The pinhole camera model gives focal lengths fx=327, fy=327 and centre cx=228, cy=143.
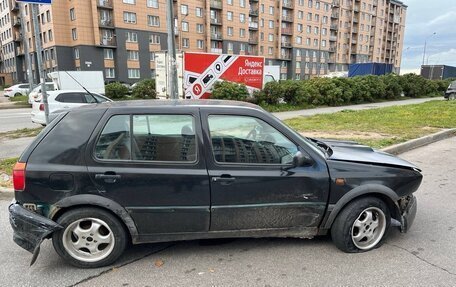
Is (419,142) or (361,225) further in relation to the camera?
(419,142)

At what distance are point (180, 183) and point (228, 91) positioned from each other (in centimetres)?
1345

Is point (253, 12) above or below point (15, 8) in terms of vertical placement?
below

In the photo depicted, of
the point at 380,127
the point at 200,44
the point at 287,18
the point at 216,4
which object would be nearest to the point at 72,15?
the point at 200,44

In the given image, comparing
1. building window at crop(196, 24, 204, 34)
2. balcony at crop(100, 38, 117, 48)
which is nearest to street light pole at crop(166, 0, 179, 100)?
balcony at crop(100, 38, 117, 48)

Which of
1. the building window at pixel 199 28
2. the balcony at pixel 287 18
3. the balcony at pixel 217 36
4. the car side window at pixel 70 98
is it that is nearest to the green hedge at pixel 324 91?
the car side window at pixel 70 98

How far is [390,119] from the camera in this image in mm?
12250

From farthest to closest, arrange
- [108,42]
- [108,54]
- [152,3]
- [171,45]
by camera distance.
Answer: [152,3] < [108,54] < [108,42] < [171,45]

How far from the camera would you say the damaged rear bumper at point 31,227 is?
289cm

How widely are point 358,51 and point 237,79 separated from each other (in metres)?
69.5

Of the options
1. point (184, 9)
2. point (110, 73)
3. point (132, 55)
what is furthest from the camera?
point (184, 9)

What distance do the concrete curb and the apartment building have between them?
22.0m

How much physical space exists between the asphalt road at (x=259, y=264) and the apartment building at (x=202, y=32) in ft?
72.4

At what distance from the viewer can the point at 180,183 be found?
301 centimetres

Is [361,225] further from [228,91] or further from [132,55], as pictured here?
[132,55]
